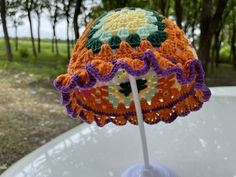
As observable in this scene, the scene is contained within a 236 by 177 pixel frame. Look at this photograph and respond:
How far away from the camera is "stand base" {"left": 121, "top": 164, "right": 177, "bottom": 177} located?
1.49 metres

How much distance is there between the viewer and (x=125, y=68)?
1.08 metres

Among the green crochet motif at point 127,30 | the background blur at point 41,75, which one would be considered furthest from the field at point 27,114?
the green crochet motif at point 127,30

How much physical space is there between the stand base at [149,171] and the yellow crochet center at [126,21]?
60cm

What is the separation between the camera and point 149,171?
1496mm

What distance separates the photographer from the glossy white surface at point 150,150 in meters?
1.60

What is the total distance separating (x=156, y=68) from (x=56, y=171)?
0.80 meters

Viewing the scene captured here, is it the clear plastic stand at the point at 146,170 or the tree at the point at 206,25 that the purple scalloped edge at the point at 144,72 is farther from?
the tree at the point at 206,25

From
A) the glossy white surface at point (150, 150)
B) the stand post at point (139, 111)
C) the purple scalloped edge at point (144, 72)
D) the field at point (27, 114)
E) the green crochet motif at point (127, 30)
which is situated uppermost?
the green crochet motif at point (127, 30)

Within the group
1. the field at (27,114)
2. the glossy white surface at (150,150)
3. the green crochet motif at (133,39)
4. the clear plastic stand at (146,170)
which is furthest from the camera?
the field at (27,114)

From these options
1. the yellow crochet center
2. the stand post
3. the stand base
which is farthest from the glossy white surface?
the yellow crochet center

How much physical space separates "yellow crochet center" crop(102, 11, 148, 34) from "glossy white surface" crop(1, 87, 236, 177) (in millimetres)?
658

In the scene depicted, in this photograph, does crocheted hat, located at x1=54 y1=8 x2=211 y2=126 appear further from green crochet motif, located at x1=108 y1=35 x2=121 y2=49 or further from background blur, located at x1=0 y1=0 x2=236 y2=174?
background blur, located at x1=0 y1=0 x2=236 y2=174

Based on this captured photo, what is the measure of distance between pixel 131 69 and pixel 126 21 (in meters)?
0.26

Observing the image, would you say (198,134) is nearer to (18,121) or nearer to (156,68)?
(156,68)
